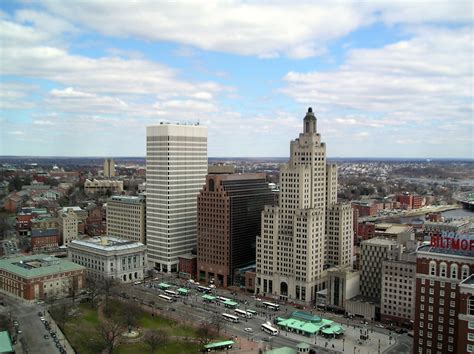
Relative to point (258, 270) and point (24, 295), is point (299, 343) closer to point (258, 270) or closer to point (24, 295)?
point (258, 270)

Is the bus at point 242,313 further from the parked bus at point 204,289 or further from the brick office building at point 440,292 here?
the brick office building at point 440,292

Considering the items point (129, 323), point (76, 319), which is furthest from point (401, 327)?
point (76, 319)

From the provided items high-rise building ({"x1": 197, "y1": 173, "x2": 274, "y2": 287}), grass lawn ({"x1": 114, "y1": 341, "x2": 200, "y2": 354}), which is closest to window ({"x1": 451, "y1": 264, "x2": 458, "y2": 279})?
grass lawn ({"x1": 114, "y1": 341, "x2": 200, "y2": 354})

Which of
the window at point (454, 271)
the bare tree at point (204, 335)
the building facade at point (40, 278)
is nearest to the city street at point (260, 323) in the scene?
the bare tree at point (204, 335)

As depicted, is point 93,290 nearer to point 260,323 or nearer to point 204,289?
point 204,289

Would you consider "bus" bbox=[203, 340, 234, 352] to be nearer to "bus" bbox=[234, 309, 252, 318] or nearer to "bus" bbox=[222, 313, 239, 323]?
"bus" bbox=[222, 313, 239, 323]

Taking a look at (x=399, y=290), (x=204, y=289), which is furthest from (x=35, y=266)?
(x=399, y=290)
